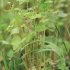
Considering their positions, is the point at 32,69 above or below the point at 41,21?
below

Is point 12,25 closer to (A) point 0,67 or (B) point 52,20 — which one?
(B) point 52,20

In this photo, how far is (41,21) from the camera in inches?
51.7

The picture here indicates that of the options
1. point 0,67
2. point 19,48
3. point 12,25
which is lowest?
point 0,67

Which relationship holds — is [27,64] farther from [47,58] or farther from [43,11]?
[43,11]

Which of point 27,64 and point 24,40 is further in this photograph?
point 27,64

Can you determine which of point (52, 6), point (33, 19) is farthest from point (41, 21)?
point (52, 6)

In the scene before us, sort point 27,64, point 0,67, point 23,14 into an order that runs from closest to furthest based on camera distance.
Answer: point 23,14, point 27,64, point 0,67

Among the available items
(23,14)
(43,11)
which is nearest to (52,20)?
(43,11)

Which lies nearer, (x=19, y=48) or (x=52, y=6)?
(x=19, y=48)

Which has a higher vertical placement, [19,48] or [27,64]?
[19,48]

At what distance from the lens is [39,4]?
1352 mm

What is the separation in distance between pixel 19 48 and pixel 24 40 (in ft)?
0.18

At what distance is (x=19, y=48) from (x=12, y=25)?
116 millimetres

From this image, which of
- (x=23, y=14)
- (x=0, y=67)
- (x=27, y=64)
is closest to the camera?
(x=23, y=14)
